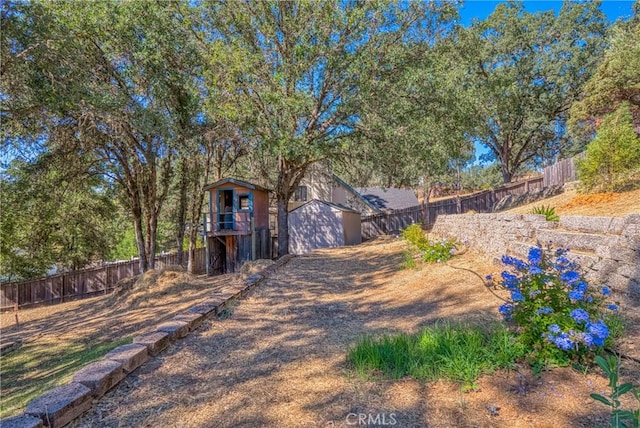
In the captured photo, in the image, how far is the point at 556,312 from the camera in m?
2.54

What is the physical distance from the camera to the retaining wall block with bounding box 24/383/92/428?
7.11 feet

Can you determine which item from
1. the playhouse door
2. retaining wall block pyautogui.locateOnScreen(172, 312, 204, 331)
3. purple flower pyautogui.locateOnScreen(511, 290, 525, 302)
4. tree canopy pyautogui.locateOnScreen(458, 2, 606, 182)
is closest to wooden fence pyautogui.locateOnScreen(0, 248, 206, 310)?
the playhouse door

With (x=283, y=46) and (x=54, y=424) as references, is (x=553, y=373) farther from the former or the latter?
(x=283, y=46)

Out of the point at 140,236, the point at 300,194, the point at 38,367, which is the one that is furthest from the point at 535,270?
the point at 300,194

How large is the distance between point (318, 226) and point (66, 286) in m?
11.2

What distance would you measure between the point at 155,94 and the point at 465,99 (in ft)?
30.5

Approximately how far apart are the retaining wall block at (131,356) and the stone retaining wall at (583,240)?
4.23 metres

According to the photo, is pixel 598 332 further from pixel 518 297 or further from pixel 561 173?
pixel 561 173

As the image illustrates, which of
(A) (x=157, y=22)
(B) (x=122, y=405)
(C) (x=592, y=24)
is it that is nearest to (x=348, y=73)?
(A) (x=157, y=22)

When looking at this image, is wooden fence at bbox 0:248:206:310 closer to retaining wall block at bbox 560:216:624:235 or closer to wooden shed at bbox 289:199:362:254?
wooden shed at bbox 289:199:362:254

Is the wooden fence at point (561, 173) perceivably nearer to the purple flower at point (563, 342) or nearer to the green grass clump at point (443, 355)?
the green grass clump at point (443, 355)

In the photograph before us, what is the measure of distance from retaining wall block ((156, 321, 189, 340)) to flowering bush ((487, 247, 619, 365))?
3341mm

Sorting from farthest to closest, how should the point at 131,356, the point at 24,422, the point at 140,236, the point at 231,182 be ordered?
the point at 231,182 → the point at 140,236 → the point at 131,356 → the point at 24,422

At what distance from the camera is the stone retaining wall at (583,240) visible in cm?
332
